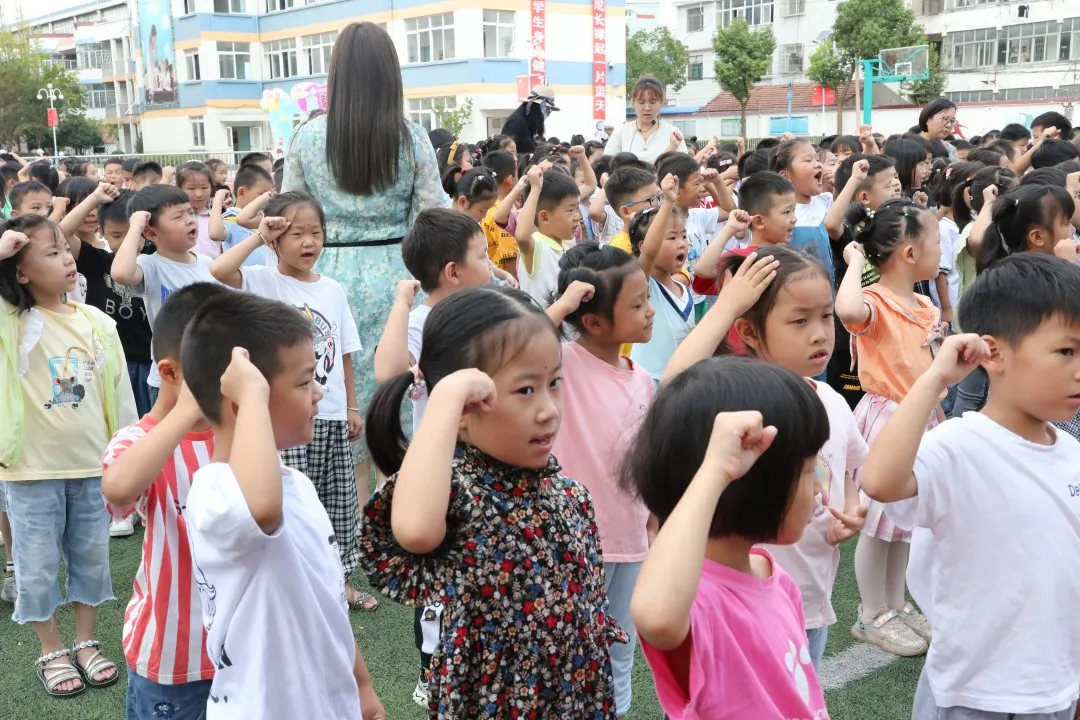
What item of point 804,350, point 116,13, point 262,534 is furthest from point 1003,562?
point 116,13

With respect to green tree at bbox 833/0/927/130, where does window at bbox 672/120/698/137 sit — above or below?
below

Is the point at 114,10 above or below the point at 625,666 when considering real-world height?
above

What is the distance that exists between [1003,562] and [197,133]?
44.3 meters

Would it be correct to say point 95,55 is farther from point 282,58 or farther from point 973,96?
point 973,96

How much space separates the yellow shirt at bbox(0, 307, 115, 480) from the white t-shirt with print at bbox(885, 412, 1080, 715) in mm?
2597

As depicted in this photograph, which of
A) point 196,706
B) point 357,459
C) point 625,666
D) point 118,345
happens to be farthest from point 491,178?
point 196,706

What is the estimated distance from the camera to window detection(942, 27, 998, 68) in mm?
37938

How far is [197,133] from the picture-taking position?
42.3 metres

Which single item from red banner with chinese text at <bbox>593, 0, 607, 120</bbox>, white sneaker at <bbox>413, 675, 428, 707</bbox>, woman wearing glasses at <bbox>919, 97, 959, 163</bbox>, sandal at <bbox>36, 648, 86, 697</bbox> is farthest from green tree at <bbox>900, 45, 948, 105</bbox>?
sandal at <bbox>36, 648, 86, 697</bbox>

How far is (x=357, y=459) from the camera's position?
13.2 feet

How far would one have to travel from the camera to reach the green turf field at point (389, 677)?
9.95 ft

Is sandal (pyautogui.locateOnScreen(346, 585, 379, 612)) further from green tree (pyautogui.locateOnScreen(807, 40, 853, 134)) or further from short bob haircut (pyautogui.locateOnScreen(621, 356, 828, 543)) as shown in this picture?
green tree (pyautogui.locateOnScreen(807, 40, 853, 134))

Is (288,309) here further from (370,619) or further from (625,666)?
(370,619)

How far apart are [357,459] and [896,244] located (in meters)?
2.22
